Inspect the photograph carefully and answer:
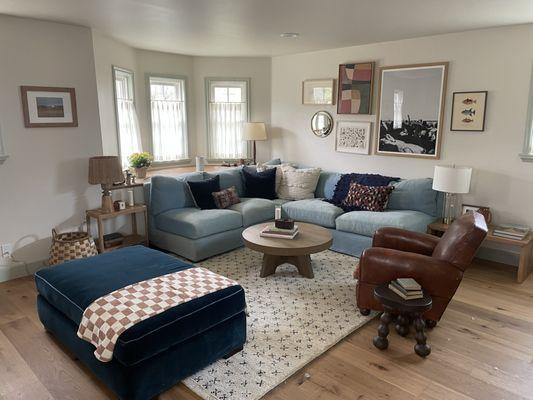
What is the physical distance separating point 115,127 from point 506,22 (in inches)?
172

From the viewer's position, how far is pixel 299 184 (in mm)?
5250

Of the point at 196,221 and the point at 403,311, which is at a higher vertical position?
the point at 196,221

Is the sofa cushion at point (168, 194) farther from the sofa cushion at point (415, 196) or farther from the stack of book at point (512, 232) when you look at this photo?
the stack of book at point (512, 232)

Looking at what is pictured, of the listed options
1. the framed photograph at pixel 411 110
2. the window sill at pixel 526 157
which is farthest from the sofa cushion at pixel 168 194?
the window sill at pixel 526 157

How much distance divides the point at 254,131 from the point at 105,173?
8.25 ft

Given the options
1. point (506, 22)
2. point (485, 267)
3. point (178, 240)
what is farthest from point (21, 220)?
point (506, 22)

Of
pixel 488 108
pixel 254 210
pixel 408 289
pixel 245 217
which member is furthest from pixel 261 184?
pixel 408 289

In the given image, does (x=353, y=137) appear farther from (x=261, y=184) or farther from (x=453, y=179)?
(x=453, y=179)

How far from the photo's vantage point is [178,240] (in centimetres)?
435

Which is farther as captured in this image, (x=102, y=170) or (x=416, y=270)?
(x=102, y=170)

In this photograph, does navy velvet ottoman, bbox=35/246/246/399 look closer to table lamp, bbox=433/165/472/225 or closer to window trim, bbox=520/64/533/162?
table lamp, bbox=433/165/472/225

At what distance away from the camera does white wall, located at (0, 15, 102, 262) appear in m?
3.61

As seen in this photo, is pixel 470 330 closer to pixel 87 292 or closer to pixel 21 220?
pixel 87 292

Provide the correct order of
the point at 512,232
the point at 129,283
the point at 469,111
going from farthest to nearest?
the point at 469,111
the point at 512,232
the point at 129,283
